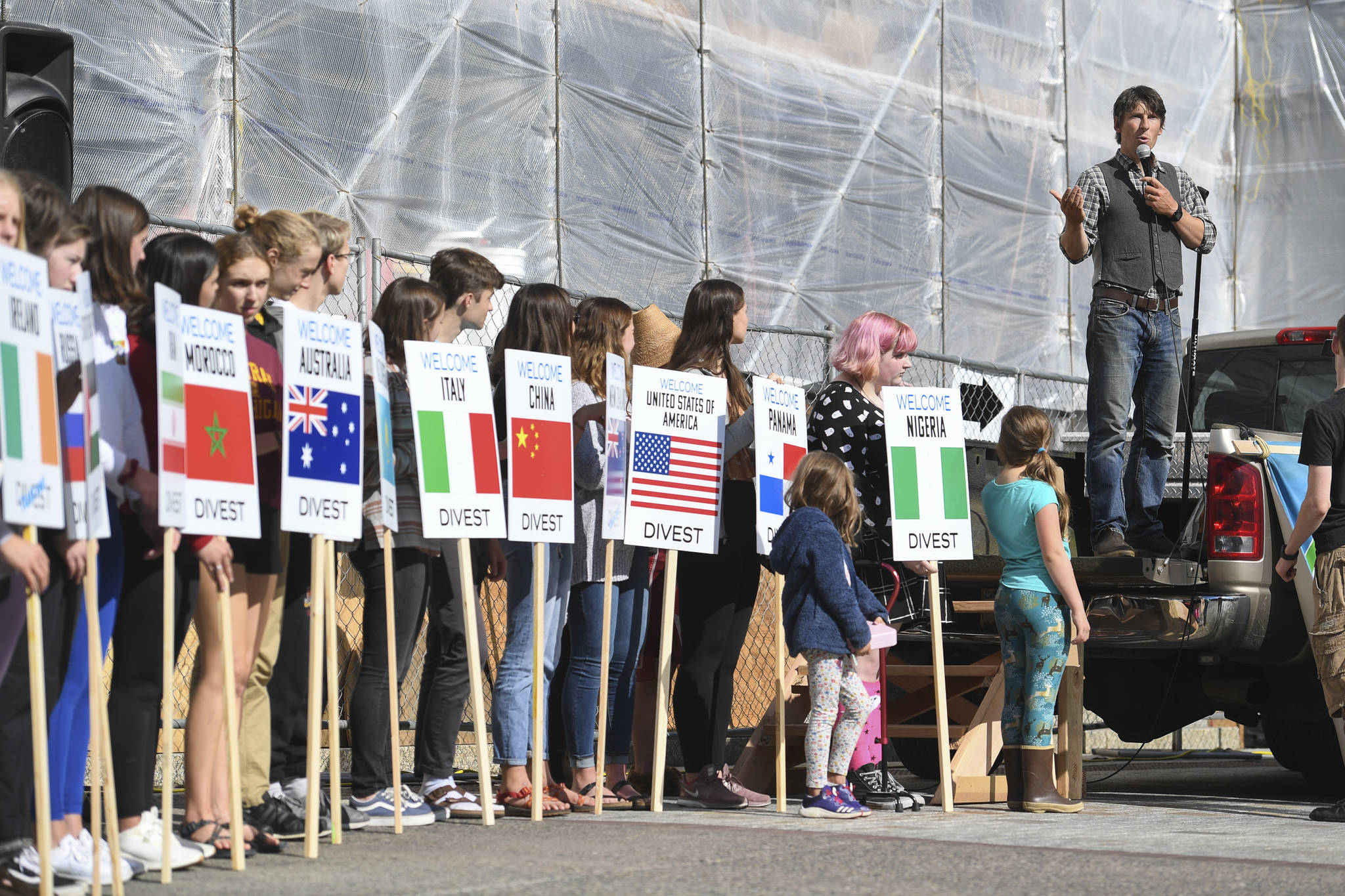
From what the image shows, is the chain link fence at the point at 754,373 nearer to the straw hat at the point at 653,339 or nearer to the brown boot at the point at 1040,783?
the straw hat at the point at 653,339

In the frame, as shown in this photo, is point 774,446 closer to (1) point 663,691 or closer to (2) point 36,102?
(1) point 663,691

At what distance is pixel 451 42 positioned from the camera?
1362 centimetres

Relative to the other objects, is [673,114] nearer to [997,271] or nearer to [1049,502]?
[997,271]

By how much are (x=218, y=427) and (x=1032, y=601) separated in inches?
130

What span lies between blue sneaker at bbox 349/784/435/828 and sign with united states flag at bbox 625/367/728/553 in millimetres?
1169

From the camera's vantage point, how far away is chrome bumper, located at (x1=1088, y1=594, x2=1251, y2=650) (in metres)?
7.20

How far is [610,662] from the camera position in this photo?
670cm

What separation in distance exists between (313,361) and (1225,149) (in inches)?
656

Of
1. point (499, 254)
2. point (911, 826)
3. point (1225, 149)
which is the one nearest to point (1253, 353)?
point (911, 826)

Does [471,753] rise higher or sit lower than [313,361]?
lower

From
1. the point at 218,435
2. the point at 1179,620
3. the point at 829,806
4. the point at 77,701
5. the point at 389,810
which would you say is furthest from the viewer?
the point at 1179,620

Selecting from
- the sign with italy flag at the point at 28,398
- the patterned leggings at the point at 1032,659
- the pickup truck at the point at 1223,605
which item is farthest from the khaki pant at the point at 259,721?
the pickup truck at the point at 1223,605

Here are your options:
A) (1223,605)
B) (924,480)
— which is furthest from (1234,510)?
(924,480)

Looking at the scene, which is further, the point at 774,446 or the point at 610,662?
the point at 774,446
